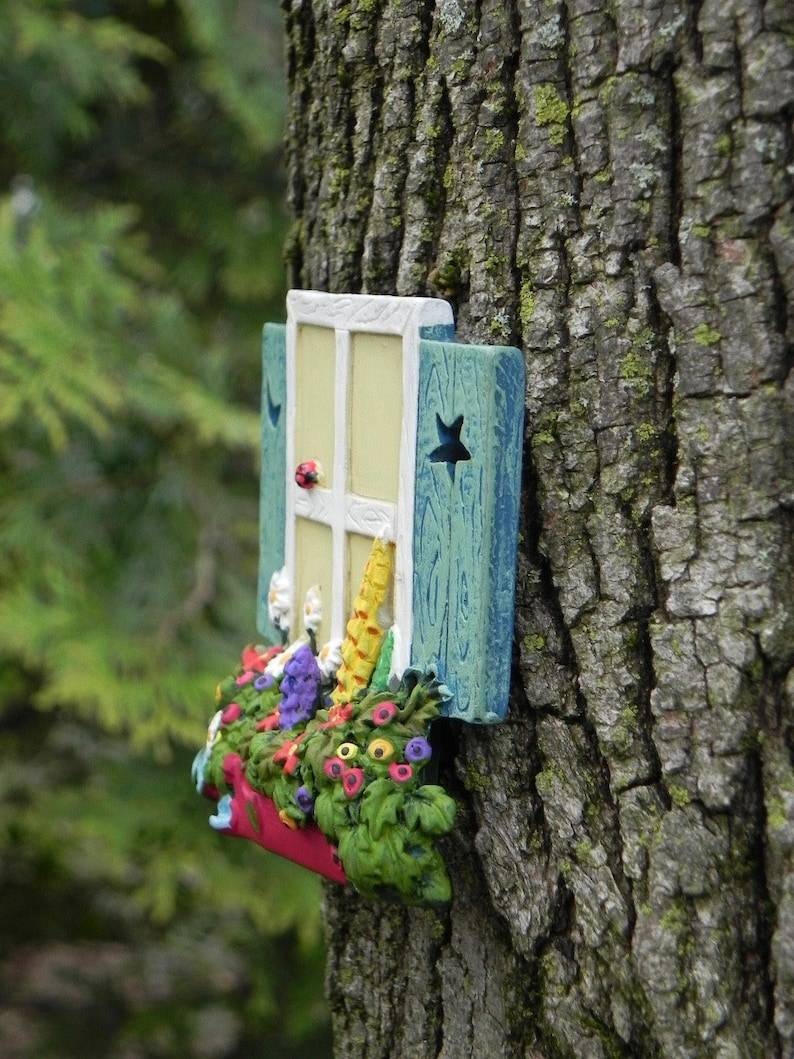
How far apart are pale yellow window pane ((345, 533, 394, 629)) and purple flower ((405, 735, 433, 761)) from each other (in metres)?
0.15

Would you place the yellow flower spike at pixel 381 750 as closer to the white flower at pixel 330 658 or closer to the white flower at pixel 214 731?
the white flower at pixel 330 658

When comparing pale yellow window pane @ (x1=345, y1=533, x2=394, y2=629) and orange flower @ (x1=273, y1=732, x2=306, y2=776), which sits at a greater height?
pale yellow window pane @ (x1=345, y1=533, x2=394, y2=629)

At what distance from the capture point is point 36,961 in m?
4.32

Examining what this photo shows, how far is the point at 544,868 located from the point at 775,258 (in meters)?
0.66

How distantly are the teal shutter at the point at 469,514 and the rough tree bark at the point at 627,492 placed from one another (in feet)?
0.27

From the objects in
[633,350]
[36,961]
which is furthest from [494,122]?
[36,961]

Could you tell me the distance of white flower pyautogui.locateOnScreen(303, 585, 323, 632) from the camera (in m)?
1.36

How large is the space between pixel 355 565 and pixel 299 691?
0.52 feet

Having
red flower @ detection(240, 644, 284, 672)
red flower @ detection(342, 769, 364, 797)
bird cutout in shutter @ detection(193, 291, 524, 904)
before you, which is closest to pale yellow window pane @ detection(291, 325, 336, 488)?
bird cutout in shutter @ detection(193, 291, 524, 904)

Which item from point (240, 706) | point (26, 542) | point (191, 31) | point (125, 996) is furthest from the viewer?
point (125, 996)

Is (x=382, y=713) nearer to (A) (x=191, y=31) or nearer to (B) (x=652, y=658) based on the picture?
(B) (x=652, y=658)

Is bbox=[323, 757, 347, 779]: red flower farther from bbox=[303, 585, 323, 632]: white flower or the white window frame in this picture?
bbox=[303, 585, 323, 632]: white flower

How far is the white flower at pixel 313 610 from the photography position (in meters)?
1.36

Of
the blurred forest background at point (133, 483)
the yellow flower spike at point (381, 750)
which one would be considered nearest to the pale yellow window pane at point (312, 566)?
the yellow flower spike at point (381, 750)
